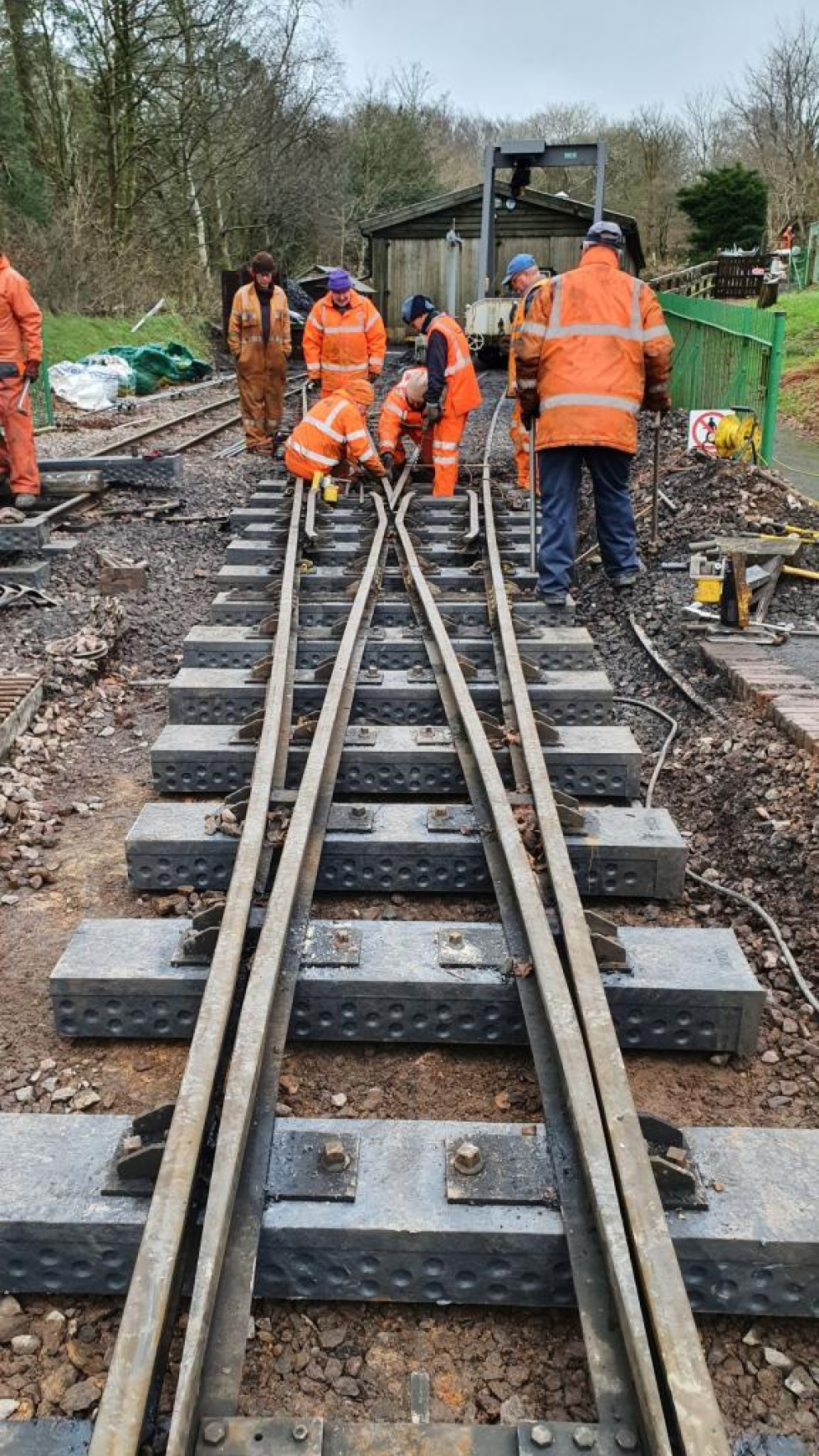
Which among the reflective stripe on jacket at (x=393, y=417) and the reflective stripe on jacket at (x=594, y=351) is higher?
the reflective stripe on jacket at (x=594, y=351)

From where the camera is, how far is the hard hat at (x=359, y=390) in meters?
10.6

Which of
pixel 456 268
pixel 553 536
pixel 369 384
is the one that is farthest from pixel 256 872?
pixel 456 268

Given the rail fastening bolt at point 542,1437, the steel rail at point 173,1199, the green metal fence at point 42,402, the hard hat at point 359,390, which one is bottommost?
the rail fastening bolt at point 542,1437

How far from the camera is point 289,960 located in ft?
9.14

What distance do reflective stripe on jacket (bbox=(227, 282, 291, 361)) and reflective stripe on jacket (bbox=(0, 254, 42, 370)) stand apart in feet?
11.4

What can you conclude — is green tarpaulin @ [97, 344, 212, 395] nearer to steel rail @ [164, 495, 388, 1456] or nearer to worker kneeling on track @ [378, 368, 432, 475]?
worker kneeling on track @ [378, 368, 432, 475]

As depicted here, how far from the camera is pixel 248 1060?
229cm

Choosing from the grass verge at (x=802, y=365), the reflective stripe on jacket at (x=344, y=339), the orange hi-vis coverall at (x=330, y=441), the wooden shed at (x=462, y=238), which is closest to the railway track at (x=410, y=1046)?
the orange hi-vis coverall at (x=330, y=441)

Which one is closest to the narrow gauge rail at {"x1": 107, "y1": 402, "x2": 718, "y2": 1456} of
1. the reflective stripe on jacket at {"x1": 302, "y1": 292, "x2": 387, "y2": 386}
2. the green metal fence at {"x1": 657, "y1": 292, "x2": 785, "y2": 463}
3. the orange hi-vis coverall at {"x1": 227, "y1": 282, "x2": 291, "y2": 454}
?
the green metal fence at {"x1": 657, "y1": 292, "x2": 785, "y2": 463}

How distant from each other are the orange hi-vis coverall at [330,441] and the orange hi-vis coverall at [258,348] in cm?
297

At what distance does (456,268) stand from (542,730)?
24916 millimetres

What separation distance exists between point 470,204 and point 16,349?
21.3 meters

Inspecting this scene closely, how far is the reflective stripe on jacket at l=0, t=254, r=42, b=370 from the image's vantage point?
770 cm

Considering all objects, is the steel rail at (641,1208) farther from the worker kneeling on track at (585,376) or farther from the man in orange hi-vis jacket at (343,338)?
the man in orange hi-vis jacket at (343,338)
